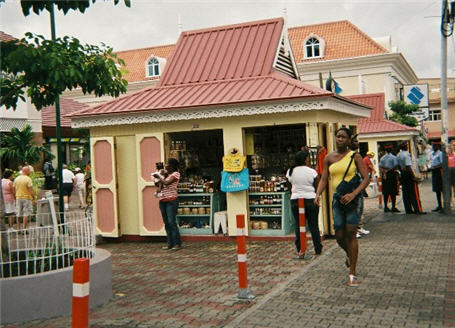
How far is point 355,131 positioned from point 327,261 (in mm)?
7469

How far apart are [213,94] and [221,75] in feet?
4.07

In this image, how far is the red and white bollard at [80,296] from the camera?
3.50 meters

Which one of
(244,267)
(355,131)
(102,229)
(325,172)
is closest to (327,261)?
(325,172)

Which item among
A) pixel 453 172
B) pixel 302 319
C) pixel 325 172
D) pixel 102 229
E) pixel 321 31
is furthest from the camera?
pixel 321 31

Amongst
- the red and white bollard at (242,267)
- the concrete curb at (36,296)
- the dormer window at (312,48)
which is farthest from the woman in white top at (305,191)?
the dormer window at (312,48)

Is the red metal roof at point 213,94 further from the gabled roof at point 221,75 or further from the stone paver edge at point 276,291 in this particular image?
the stone paver edge at point 276,291

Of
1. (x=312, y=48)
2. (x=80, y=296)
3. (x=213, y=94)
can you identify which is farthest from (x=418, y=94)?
(x=80, y=296)

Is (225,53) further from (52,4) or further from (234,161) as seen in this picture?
(52,4)

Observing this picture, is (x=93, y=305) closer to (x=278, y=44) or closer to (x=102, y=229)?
(x=102, y=229)

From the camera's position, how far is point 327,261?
8.92 m

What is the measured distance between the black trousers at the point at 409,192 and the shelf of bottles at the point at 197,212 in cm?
551

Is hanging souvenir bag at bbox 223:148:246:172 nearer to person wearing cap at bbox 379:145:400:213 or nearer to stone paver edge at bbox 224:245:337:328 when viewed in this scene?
stone paver edge at bbox 224:245:337:328

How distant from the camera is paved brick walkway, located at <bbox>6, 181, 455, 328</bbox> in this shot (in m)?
5.89

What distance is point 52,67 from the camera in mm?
6352
